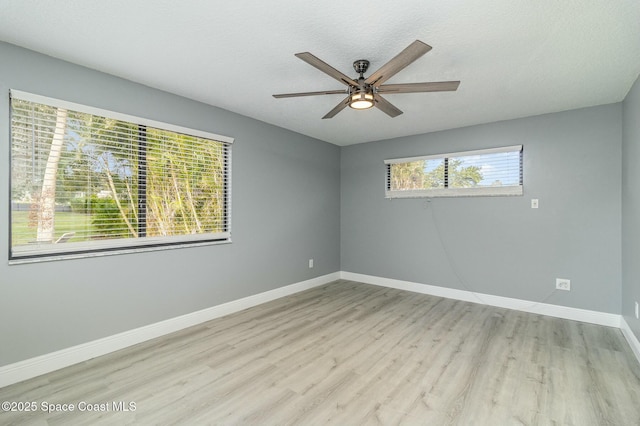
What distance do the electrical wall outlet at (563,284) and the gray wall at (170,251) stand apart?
3.14m

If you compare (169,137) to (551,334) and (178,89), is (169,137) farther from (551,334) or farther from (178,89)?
(551,334)

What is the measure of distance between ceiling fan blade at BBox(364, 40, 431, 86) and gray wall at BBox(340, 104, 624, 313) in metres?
2.55

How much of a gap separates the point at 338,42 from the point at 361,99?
0.42 m

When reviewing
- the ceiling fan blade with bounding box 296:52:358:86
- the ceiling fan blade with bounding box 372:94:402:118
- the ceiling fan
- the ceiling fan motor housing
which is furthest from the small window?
the ceiling fan blade with bounding box 296:52:358:86

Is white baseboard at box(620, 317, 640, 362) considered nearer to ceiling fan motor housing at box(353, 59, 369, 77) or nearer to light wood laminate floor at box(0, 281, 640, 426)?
light wood laminate floor at box(0, 281, 640, 426)

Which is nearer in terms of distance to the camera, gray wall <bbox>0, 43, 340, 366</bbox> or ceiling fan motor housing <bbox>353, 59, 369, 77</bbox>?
gray wall <bbox>0, 43, 340, 366</bbox>

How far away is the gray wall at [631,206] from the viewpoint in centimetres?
255

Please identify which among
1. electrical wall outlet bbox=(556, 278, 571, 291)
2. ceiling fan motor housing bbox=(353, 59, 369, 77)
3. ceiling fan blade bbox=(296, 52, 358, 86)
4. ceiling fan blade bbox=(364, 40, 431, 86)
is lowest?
electrical wall outlet bbox=(556, 278, 571, 291)

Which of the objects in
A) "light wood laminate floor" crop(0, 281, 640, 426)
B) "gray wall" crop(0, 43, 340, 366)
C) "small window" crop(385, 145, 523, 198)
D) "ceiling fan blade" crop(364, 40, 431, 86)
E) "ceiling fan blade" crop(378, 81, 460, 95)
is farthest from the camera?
"small window" crop(385, 145, 523, 198)

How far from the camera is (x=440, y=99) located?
311 centimetres

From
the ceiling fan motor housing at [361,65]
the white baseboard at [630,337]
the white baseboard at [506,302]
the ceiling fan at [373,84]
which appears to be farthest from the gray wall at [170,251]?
the white baseboard at [630,337]

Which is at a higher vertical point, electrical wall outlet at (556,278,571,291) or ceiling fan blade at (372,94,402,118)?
ceiling fan blade at (372,94,402,118)

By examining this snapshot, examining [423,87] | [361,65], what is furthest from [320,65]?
[423,87]

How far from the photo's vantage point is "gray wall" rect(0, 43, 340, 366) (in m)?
2.19
